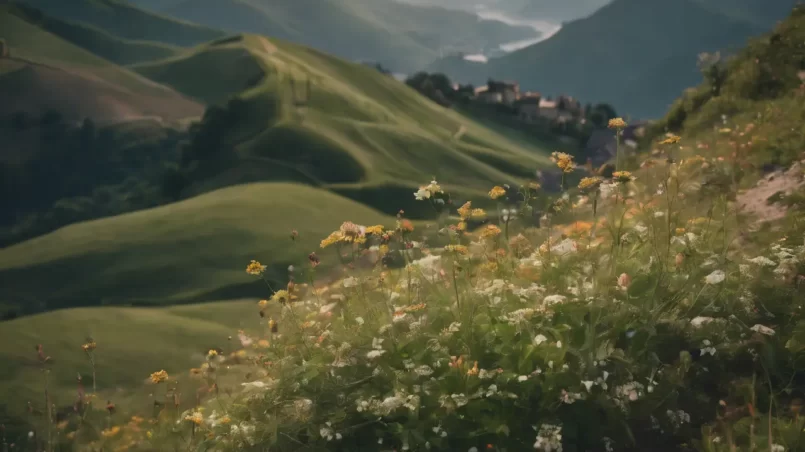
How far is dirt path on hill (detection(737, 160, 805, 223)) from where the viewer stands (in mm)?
8352

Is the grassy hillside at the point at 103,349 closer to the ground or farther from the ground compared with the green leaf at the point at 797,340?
closer to the ground

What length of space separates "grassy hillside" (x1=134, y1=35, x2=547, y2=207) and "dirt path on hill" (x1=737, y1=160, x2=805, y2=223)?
6472 centimetres

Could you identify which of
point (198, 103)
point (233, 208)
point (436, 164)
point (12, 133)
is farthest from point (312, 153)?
point (198, 103)

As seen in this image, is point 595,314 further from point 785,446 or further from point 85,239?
point 85,239

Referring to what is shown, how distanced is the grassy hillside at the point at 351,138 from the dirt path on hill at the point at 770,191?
64723 mm

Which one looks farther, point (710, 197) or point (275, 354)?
point (710, 197)

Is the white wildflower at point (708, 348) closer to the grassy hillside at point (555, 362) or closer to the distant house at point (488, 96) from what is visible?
the grassy hillside at point (555, 362)

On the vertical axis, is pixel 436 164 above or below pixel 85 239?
above

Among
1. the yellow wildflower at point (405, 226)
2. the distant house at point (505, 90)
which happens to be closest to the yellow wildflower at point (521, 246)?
the yellow wildflower at point (405, 226)

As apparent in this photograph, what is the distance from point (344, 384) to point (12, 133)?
6643 inches

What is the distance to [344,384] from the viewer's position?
16.2ft

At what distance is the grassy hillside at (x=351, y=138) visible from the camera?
8431 cm

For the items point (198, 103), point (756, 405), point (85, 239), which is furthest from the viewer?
point (198, 103)

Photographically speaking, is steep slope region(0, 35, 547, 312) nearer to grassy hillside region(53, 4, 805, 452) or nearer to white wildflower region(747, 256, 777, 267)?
grassy hillside region(53, 4, 805, 452)
